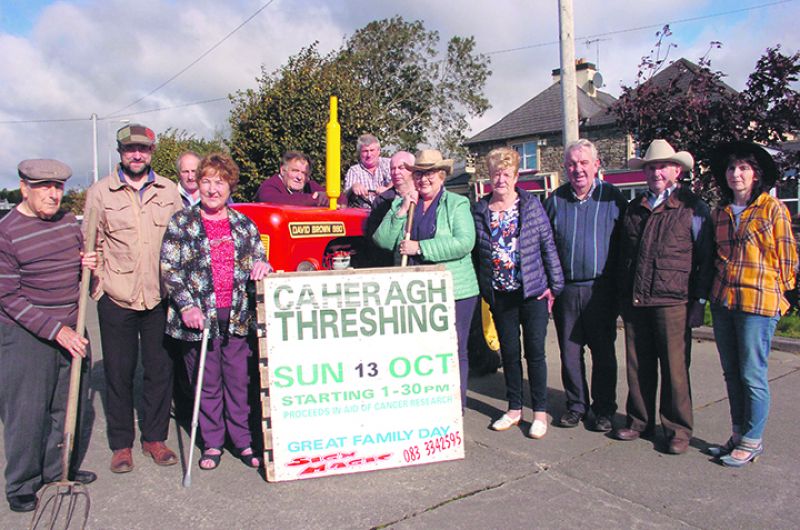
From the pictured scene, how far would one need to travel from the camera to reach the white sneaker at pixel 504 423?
4457 mm

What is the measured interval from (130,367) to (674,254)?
333cm

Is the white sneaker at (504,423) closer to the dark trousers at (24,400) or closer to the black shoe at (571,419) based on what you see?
the black shoe at (571,419)

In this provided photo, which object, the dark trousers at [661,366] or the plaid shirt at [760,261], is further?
the dark trousers at [661,366]

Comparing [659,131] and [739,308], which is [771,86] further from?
[739,308]

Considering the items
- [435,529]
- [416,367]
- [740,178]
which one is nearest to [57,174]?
[416,367]

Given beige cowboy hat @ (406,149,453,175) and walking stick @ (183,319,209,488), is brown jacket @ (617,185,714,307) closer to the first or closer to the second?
beige cowboy hat @ (406,149,453,175)

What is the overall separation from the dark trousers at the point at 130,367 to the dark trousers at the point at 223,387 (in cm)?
23

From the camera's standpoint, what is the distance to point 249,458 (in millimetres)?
3938

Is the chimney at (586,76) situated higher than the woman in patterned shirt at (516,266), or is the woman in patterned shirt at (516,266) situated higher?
the chimney at (586,76)

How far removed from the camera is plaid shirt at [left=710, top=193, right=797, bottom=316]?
Result: 365cm

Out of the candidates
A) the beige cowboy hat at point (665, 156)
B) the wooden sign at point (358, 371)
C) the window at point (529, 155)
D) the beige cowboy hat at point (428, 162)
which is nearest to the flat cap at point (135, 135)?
the wooden sign at point (358, 371)

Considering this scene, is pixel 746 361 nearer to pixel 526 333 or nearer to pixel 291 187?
pixel 526 333

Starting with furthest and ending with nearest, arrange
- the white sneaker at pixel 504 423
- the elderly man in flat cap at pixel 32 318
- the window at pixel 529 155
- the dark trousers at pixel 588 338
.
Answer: the window at pixel 529 155
the white sneaker at pixel 504 423
the dark trousers at pixel 588 338
the elderly man in flat cap at pixel 32 318

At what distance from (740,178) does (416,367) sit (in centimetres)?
215
